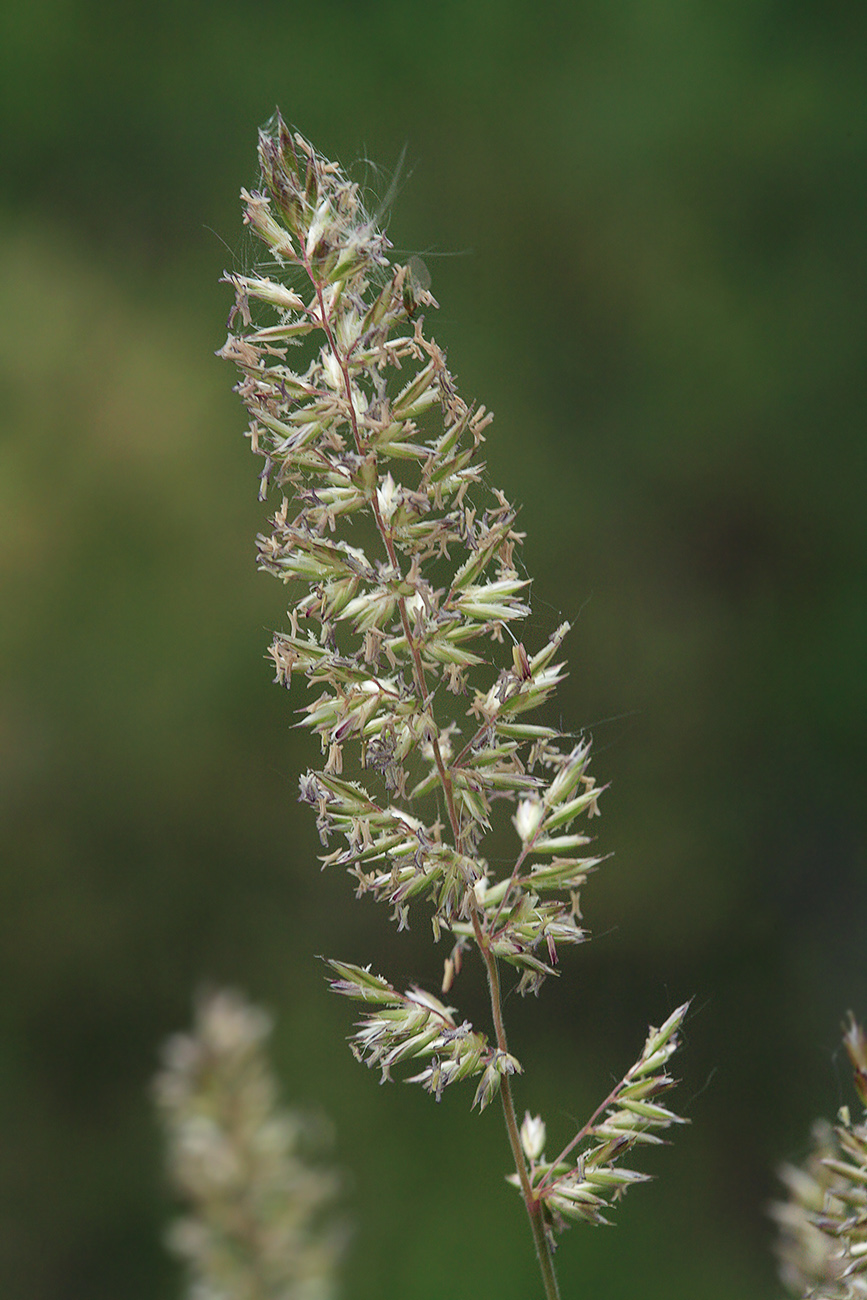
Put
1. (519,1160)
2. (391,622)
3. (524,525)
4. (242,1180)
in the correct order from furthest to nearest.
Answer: (524,525)
(242,1180)
(391,622)
(519,1160)

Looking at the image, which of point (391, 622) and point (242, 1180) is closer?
point (391, 622)

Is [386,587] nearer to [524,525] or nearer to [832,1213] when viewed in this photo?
[832,1213]

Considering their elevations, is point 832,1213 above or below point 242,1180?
above

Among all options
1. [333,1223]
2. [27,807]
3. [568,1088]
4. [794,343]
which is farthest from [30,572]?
[333,1223]

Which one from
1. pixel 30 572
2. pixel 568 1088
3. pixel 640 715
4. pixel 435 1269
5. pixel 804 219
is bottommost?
pixel 435 1269

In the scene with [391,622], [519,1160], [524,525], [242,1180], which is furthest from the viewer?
[524,525]

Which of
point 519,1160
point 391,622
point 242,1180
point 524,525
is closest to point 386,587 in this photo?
point 391,622

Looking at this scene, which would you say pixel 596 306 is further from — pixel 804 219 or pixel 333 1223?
pixel 333 1223
